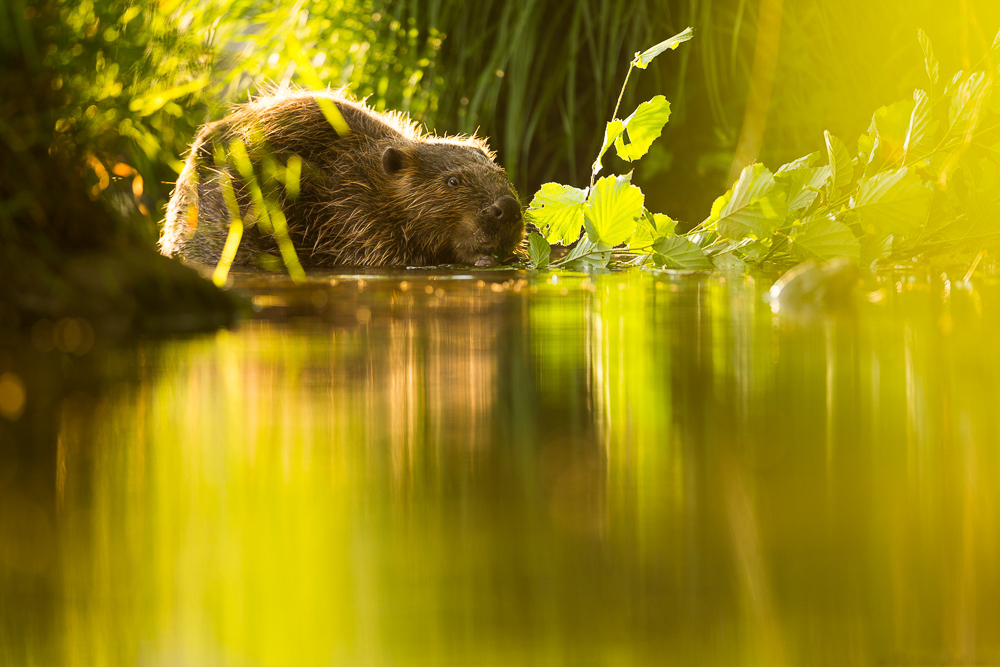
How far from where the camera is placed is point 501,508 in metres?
0.75

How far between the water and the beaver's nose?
101 inches

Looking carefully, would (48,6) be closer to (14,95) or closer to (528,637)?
(14,95)

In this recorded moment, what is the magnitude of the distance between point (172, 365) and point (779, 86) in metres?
4.74

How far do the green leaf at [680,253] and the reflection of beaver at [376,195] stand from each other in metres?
1.14

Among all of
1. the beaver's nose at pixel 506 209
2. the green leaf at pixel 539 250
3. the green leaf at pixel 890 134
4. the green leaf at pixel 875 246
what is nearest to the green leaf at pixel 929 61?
the green leaf at pixel 890 134

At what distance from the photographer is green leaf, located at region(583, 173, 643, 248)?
296 cm

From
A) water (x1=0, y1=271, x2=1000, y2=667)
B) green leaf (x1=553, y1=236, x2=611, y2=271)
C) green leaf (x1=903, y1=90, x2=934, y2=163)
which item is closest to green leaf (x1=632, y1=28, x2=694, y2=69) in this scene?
green leaf (x1=553, y1=236, x2=611, y2=271)

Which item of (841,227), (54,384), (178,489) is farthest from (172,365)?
(841,227)

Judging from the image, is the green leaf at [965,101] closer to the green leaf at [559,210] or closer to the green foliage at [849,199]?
the green foliage at [849,199]

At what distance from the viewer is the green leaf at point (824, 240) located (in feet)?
8.85

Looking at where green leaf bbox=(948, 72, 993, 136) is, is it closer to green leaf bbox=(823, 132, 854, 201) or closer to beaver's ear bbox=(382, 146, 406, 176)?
green leaf bbox=(823, 132, 854, 201)

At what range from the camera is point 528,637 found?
0.54 m

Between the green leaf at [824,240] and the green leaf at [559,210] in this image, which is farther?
the green leaf at [559,210]

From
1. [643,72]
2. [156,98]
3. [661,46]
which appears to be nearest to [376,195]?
[661,46]
